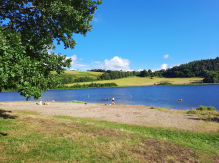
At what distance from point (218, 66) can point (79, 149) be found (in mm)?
218700

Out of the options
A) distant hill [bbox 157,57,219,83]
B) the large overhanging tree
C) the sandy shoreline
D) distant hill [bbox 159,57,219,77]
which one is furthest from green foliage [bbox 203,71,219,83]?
the large overhanging tree

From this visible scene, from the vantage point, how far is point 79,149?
7.49 metres

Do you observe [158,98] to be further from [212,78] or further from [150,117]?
[212,78]

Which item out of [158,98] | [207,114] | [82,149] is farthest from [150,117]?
[158,98]

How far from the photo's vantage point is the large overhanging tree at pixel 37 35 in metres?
6.78

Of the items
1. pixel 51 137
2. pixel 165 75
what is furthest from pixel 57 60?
pixel 165 75

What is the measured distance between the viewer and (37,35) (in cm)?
996

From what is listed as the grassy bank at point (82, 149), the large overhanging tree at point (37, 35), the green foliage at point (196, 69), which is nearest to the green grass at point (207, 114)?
the grassy bank at point (82, 149)

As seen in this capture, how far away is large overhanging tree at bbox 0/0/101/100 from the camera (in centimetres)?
678

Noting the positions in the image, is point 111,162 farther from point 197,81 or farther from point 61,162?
point 197,81

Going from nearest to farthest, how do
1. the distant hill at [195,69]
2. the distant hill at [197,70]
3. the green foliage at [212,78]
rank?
the green foliage at [212,78], the distant hill at [197,70], the distant hill at [195,69]

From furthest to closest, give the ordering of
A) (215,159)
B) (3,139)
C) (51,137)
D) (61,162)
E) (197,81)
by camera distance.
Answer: (197,81), (51,137), (3,139), (215,159), (61,162)

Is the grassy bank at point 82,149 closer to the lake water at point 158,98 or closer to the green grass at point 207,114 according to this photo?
the green grass at point 207,114

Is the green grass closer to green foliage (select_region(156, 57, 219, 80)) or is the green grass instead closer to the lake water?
the lake water
